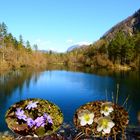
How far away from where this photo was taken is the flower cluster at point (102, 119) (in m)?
3.37

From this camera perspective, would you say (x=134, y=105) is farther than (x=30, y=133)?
Yes

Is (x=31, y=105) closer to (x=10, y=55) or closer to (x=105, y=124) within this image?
(x=105, y=124)

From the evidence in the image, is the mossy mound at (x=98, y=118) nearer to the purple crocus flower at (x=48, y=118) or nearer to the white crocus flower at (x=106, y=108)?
the white crocus flower at (x=106, y=108)

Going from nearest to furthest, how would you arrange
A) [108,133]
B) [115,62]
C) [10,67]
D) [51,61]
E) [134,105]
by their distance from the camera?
[108,133], [134,105], [10,67], [115,62], [51,61]

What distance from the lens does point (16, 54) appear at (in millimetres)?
77438

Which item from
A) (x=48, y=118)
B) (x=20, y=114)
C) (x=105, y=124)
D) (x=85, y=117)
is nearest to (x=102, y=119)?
(x=105, y=124)

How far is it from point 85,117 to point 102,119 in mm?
209

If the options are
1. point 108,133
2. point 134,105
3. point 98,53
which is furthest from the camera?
point 98,53

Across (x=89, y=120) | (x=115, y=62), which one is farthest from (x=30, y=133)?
(x=115, y=62)

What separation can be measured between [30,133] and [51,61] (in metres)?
135

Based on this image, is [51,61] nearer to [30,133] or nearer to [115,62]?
[115,62]

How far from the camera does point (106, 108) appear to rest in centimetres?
357

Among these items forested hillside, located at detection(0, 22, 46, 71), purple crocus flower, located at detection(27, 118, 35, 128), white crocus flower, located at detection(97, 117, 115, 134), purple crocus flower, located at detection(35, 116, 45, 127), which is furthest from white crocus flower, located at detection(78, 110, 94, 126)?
forested hillside, located at detection(0, 22, 46, 71)

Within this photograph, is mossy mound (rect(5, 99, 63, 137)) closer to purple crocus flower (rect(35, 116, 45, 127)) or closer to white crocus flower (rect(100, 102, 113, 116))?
purple crocus flower (rect(35, 116, 45, 127))
